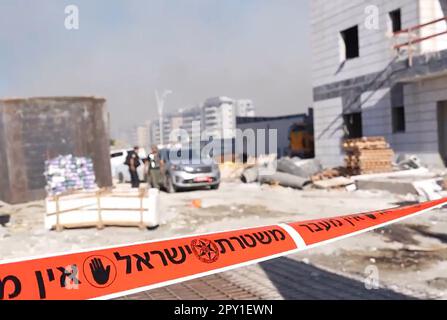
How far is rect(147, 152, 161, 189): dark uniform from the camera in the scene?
17.0 meters

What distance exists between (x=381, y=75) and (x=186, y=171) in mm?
9100

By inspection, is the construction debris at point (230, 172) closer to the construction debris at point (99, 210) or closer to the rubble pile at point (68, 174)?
the rubble pile at point (68, 174)

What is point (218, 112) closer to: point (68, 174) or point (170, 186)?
point (170, 186)

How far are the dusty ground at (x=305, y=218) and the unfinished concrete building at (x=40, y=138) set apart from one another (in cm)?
97

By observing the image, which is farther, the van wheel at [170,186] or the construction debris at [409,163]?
the construction debris at [409,163]

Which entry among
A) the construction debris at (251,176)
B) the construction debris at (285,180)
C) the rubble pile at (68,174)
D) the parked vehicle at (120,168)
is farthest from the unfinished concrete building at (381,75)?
the rubble pile at (68,174)

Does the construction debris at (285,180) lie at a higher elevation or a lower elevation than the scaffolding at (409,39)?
lower

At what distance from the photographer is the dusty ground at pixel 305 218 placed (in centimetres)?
598

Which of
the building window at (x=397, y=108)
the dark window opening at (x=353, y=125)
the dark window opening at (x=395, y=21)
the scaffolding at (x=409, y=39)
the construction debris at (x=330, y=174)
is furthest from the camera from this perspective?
the dark window opening at (x=353, y=125)

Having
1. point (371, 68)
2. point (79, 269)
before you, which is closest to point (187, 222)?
point (79, 269)

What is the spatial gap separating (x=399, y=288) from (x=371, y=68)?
15.8 metres

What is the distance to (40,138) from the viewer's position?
48.5ft

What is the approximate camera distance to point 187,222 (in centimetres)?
1015
